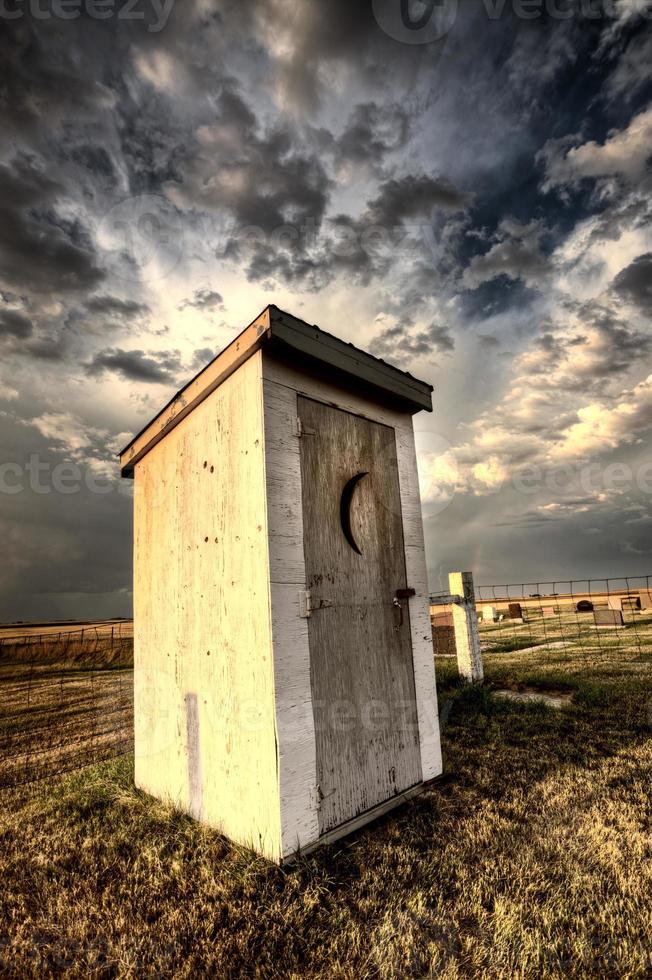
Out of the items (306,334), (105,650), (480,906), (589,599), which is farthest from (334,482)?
(589,599)

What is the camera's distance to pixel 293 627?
9.66 ft

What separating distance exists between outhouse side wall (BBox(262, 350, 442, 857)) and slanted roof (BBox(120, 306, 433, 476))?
0.13 meters

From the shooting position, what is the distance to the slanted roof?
3.12 metres

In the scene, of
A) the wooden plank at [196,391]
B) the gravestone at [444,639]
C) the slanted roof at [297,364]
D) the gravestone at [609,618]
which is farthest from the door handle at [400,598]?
the gravestone at [609,618]

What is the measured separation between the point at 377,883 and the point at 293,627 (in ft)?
4.52

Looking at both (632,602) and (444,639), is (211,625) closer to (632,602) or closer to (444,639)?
(444,639)

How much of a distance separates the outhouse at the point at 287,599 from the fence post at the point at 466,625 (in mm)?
3140

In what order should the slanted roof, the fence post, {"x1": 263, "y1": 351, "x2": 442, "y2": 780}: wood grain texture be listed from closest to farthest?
the slanted roof < {"x1": 263, "y1": 351, "x2": 442, "y2": 780}: wood grain texture < the fence post

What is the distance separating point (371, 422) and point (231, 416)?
1.17 metres

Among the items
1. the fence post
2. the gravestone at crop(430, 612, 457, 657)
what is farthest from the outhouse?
the gravestone at crop(430, 612, 457, 657)

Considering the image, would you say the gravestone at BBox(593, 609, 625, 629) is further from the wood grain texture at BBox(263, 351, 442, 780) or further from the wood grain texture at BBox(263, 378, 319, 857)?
the wood grain texture at BBox(263, 378, 319, 857)

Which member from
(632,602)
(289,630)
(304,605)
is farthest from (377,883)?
(632,602)

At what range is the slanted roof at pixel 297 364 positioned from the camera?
3125 mm

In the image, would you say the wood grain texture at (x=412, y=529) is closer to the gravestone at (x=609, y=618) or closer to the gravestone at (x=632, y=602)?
the gravestone at (x=609, y=618)
